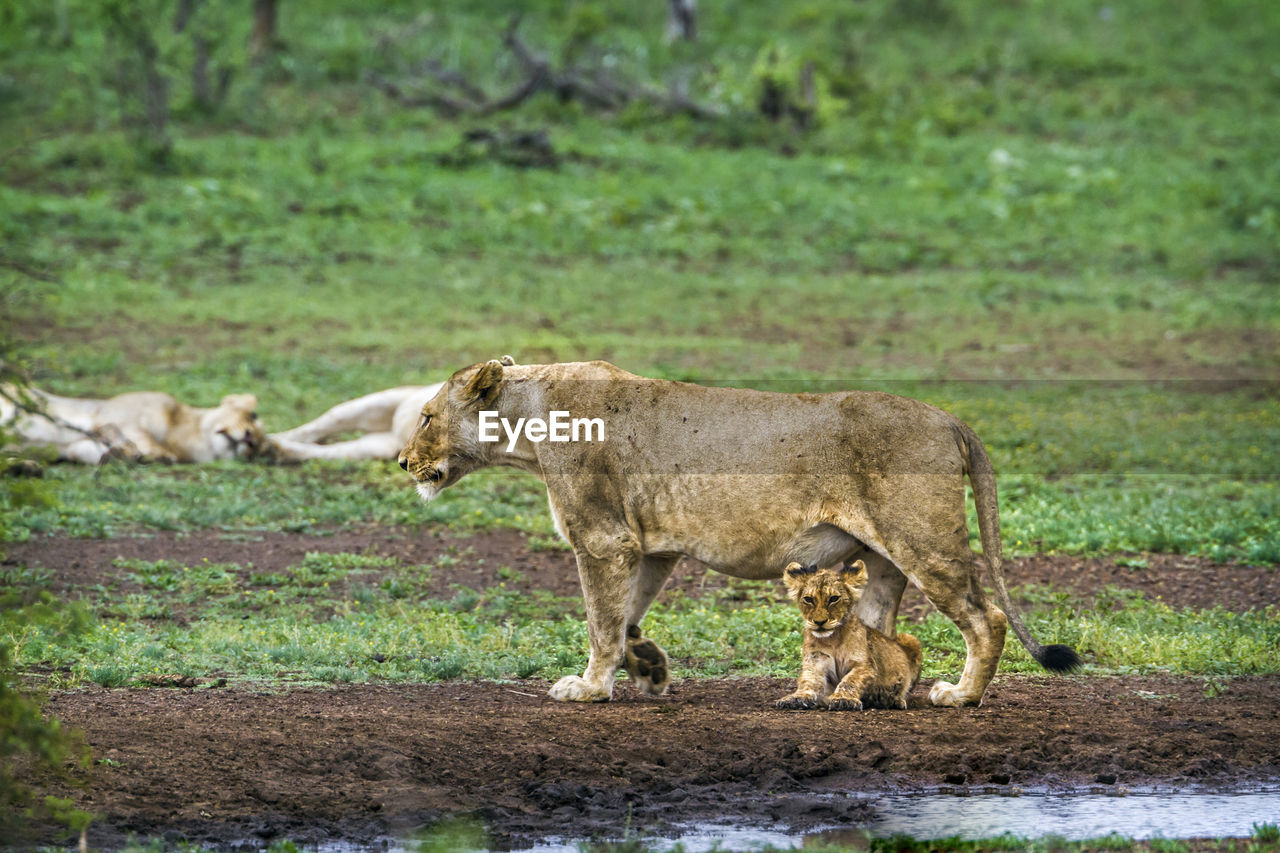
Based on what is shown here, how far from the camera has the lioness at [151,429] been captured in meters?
13.0

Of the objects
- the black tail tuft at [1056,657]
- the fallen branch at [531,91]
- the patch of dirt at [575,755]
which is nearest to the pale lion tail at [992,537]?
the black tail tuft at [1056,657]

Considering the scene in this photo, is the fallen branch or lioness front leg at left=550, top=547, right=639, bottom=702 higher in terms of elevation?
the fallen branch

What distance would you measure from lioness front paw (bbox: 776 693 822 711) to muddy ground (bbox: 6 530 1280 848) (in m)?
0.10

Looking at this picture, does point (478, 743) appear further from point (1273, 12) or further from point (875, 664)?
point (1273, 12)

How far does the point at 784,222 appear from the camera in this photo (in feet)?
73.6

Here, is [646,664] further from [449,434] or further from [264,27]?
[264,27]

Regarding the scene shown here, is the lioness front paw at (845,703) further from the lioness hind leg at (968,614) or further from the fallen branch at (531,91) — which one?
the fallen branch at (531,91)

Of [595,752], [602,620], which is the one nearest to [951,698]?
[602,620]

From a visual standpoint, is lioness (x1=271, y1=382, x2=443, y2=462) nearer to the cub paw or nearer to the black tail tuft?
the cub paw

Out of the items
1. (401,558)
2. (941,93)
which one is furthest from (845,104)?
(401,558)

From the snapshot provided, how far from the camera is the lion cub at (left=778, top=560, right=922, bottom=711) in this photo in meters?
6.91

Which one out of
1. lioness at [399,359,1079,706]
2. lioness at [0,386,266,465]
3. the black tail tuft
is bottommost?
lioness at [0,386,266,465]

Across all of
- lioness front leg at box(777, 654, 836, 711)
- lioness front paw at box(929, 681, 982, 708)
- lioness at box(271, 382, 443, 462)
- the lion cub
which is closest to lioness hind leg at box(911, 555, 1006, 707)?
lioness front paw at box(929, 681, 982, 708)

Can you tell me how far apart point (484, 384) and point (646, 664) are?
58.4 inches
